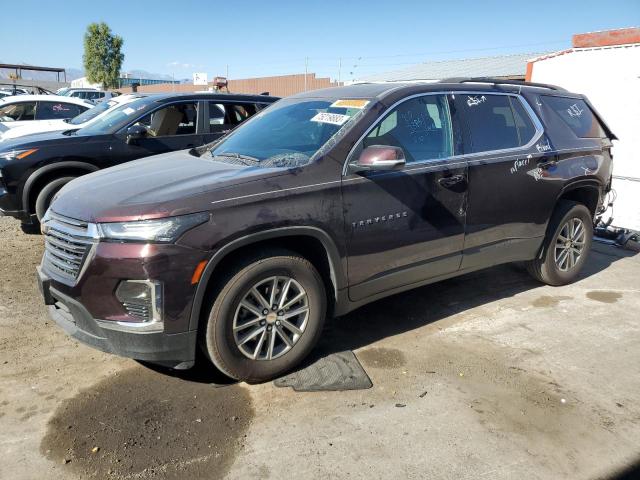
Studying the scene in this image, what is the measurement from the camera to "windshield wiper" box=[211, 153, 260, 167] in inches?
140

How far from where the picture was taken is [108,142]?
6.39 meters

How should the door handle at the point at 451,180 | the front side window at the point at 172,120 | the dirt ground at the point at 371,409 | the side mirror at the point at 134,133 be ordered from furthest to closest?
1. the front side window at the point at 172,120
2. the side mirror at the point at 134,133
3. the door handle at the point at 451,180
4. the dirt ground at the point at 371,409

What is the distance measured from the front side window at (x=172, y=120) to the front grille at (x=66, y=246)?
373 cm

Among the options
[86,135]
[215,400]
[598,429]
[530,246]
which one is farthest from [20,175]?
[598,429]

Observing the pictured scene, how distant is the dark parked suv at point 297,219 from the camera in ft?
9.29

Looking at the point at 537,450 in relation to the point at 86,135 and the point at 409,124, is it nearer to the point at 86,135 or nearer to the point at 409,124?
the point at 409,124

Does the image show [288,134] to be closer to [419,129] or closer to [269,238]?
[419,129]

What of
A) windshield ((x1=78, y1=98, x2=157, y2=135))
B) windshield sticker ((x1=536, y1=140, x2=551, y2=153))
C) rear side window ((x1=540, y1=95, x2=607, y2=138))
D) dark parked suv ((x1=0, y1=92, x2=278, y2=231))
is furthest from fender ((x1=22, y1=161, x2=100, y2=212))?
rear side window ((x1=540, y1=95, x2=607, y2=138))

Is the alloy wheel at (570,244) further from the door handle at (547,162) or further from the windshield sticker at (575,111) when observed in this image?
the windshield sticker at (575,111)

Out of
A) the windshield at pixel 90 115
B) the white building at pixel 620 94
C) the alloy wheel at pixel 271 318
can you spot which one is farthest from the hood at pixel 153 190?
the white building at pixel 620 94

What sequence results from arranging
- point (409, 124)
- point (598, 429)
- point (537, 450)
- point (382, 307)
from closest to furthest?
point (537, 450) < point (598, 429) < point (409, 124) < point (382, 307)

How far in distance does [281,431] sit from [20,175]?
4.85m

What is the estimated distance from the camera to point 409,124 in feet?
12.5

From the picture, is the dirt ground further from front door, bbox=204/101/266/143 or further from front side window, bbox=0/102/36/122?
front side window, bbox=0/102/36/122
